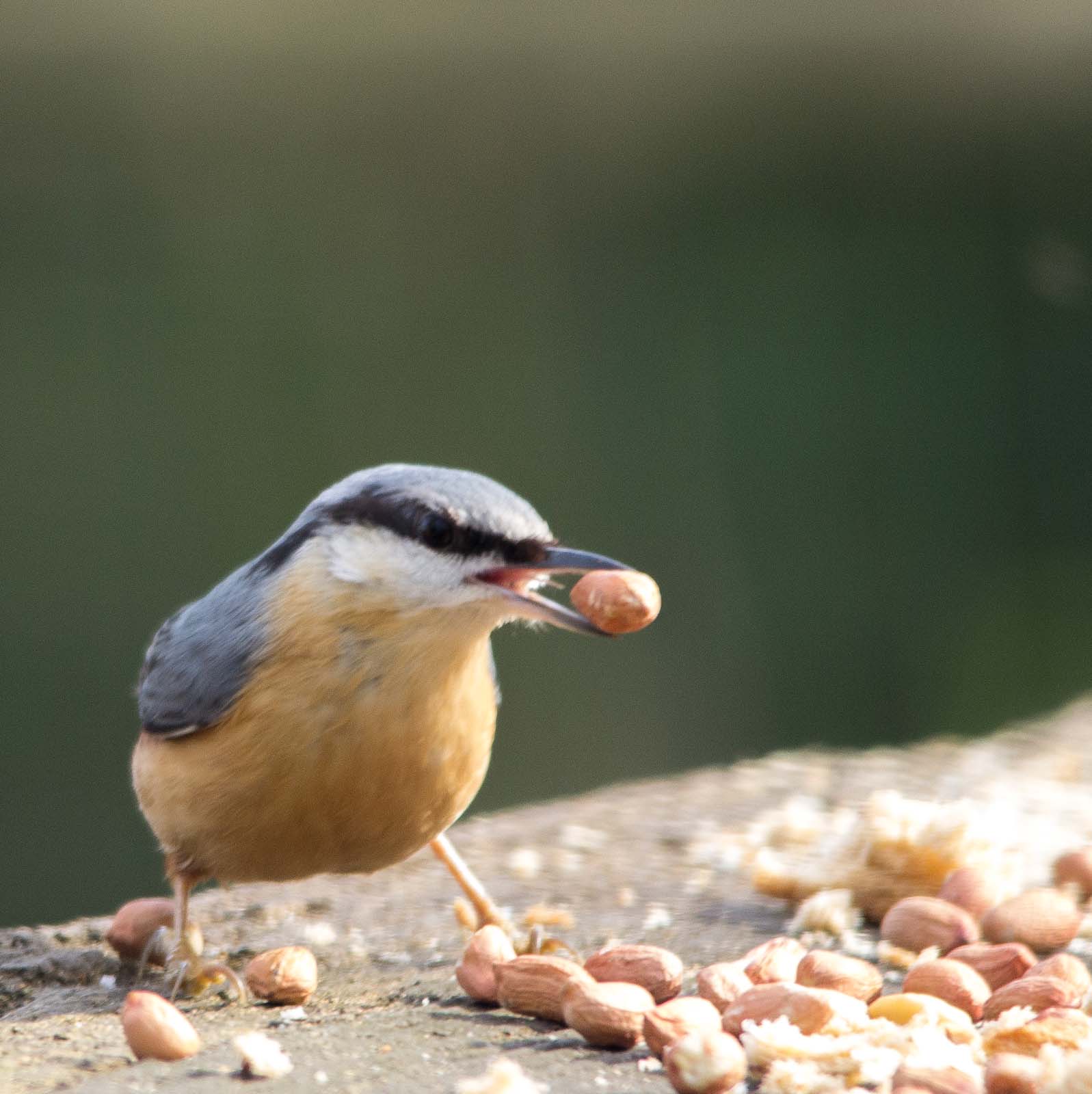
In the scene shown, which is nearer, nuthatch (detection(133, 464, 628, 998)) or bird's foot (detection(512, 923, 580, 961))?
nuthatch (detection(133, 464, 628, 998))

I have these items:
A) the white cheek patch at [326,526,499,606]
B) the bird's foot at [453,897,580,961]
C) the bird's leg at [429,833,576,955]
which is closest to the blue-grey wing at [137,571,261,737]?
the white cheek patch at [326,526,499,606]

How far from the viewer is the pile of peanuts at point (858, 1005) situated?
57.5 inches

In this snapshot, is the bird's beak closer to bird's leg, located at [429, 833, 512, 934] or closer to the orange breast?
the orange breast

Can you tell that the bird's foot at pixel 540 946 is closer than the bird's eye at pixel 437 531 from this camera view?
No

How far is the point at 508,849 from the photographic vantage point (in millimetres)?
2973

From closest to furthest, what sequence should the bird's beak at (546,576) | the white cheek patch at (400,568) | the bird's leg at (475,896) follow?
the bird's beak at (546,576) < the white cheek patch at (400,568) < the bird's leg at (475,896)

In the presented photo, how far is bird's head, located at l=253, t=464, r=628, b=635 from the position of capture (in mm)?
1808

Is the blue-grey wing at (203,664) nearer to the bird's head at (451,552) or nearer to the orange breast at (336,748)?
the orange breast at (336,748)

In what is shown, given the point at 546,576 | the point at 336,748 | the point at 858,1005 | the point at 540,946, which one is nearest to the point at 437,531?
the point at 546,576

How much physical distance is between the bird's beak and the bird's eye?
2.4 inches

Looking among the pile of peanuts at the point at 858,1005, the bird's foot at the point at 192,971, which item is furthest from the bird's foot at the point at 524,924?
the bird's foot at the point at 192,971

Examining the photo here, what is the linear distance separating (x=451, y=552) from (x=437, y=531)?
1.3 inches

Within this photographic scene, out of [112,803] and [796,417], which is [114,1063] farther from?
[796,417]

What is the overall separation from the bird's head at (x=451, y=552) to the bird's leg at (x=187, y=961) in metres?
0.53
